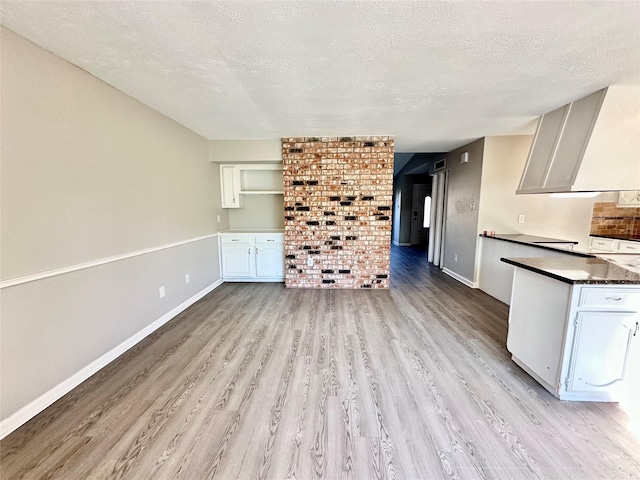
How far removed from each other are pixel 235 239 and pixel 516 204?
447cm

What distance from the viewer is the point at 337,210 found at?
4.07m

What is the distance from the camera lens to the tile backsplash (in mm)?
4402

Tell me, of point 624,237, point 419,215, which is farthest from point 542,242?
point 419,215

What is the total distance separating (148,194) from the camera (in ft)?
8.86

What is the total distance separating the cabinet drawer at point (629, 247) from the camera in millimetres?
3939

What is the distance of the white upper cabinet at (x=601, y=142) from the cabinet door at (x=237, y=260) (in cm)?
414

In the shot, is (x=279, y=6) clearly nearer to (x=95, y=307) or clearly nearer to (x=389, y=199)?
(x=95, y=307)

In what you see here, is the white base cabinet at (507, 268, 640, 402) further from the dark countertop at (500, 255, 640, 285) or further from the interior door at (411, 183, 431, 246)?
the interior door at (411, 183, 431, 246)

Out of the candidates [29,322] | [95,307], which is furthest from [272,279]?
[29,322]

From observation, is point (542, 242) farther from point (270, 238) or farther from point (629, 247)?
point (270, 238)

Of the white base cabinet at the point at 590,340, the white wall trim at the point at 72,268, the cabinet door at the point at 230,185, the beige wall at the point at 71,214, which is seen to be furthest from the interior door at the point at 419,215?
the white wall trim at the point at 72,268

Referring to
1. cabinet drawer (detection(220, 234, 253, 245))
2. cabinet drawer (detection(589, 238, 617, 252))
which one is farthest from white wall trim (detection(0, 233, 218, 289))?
cabinet drawer (detection(589, 238, 617, 252))

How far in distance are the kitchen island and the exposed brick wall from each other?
235 cm

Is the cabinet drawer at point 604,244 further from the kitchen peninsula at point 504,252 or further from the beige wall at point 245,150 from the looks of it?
the beige wall at point 245,150
